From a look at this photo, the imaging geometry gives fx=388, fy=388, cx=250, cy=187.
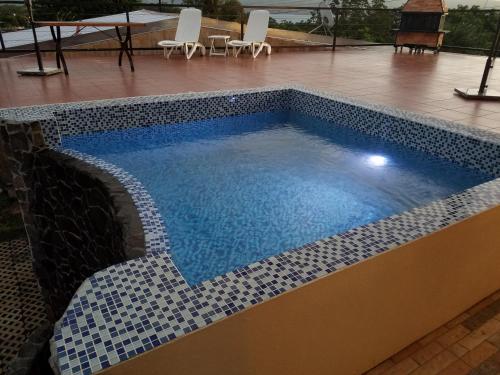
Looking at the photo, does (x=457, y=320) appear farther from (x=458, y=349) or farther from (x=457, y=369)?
(x=457, y=369)

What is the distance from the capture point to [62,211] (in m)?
3.07

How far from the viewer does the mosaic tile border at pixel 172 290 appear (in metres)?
1.04

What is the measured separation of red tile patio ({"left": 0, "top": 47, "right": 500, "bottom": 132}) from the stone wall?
116cm

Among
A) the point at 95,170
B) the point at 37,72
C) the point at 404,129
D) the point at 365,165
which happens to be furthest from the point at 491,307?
the point at 37,72

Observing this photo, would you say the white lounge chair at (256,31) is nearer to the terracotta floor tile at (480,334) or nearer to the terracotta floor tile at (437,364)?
the terracotta floor tile at (480,334)

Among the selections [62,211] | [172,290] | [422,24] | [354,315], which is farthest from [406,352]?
[422,24]

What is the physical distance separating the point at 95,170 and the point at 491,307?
2.46m

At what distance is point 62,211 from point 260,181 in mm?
1598

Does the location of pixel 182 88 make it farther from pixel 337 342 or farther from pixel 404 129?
pixel 337 342

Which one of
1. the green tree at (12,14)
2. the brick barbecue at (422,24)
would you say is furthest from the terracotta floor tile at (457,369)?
the brick barbecue at (422,24)

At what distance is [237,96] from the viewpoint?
4660mm

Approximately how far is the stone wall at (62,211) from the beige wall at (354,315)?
0.99 meters

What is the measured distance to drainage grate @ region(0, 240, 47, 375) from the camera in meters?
3.15

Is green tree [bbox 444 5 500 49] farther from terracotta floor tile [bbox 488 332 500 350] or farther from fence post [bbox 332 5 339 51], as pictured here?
terracotta floor tile [bbox 488 332 500 350]
